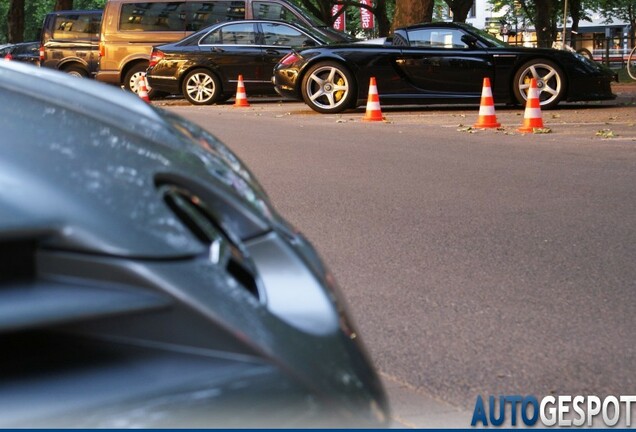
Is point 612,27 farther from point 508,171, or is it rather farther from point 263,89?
point 508,171

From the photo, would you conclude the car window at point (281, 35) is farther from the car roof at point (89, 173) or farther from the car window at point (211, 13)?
the car roof at point (89, 173)

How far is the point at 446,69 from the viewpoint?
60.7ft

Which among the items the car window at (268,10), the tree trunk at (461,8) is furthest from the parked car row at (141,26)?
the tree trunk at (461,8)

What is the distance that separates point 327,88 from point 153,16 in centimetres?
769

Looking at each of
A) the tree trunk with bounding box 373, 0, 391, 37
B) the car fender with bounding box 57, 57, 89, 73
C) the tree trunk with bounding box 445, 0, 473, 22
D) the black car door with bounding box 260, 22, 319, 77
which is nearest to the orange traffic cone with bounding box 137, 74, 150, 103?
the black car door with bounding box 260, 22, 319, 77

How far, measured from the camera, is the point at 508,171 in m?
10.4

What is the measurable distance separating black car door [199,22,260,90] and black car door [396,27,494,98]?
4395mm

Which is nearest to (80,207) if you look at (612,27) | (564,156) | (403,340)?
(403,340)

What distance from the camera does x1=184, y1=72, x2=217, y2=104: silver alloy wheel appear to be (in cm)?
2255

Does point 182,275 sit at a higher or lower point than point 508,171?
higher

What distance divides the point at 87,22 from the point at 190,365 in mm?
27731

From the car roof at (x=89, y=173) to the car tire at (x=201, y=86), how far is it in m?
20.6

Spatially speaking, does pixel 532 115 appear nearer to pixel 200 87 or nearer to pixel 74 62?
pixel 200 87

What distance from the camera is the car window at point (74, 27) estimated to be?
28.4 m
